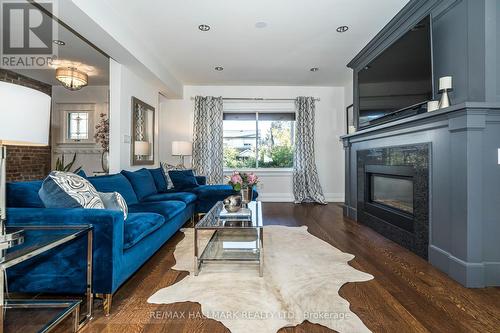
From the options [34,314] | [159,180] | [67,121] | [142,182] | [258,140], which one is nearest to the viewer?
[34,314]

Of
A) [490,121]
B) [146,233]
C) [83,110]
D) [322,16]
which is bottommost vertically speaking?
[146,233]

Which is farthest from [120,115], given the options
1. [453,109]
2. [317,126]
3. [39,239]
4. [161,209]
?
[317,126]

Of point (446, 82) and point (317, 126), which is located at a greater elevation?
point (317, 126)

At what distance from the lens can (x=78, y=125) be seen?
6.07 metres

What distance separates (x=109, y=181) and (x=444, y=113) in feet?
10.9

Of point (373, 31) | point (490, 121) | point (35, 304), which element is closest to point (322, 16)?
point (373, 31)

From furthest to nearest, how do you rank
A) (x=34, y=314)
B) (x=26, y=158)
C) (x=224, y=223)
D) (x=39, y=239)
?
(x=26, y=158)
(x=224, y=223)
(x=34, y=314)
(x=39, y=239)

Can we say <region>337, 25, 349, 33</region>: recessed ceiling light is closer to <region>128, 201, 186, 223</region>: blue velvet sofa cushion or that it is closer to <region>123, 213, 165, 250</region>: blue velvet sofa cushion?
<region>128, 201, 186, 223</region>: blue velvet sofa cushion

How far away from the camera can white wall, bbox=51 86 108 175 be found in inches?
236

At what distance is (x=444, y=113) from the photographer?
7.34 feet

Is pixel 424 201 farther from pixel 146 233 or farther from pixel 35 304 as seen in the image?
pixel 35 304

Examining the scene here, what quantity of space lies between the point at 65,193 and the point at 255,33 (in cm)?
302

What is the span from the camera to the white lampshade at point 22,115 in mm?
1201

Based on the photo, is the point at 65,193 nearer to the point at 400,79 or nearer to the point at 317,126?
the point at 400,79
